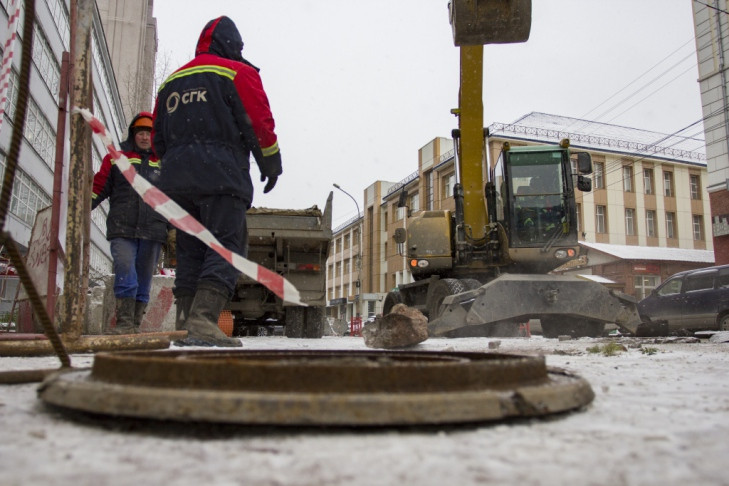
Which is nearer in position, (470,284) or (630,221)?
(470,284)

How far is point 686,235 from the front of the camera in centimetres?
3562

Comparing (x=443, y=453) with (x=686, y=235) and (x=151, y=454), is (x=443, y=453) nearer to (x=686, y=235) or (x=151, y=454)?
(x=151, y=454)

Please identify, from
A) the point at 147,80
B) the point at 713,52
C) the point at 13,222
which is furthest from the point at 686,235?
the point at 13,222

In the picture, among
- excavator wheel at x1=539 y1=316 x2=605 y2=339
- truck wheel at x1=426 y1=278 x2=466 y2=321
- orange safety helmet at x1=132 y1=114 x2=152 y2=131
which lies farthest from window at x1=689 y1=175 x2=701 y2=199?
orange safety helmet at x1=132 y1=114 x2=152 y2=131

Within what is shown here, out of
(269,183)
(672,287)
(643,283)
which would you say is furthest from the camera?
(643,283)

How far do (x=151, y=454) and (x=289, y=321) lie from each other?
715cm

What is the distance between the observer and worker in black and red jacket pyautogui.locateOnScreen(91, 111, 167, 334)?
469 cm

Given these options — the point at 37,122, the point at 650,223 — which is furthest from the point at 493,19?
the point at 650,223

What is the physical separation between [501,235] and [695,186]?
34765 mm

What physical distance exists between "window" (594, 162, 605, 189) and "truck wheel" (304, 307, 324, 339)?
29.6 meters

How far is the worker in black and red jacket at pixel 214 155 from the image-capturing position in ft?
11.5

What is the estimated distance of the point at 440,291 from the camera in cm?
779

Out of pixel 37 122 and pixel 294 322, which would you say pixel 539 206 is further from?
pixel 37 122

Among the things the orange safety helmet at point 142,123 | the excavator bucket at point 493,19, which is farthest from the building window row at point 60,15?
the excavator bucket at point 493,19
